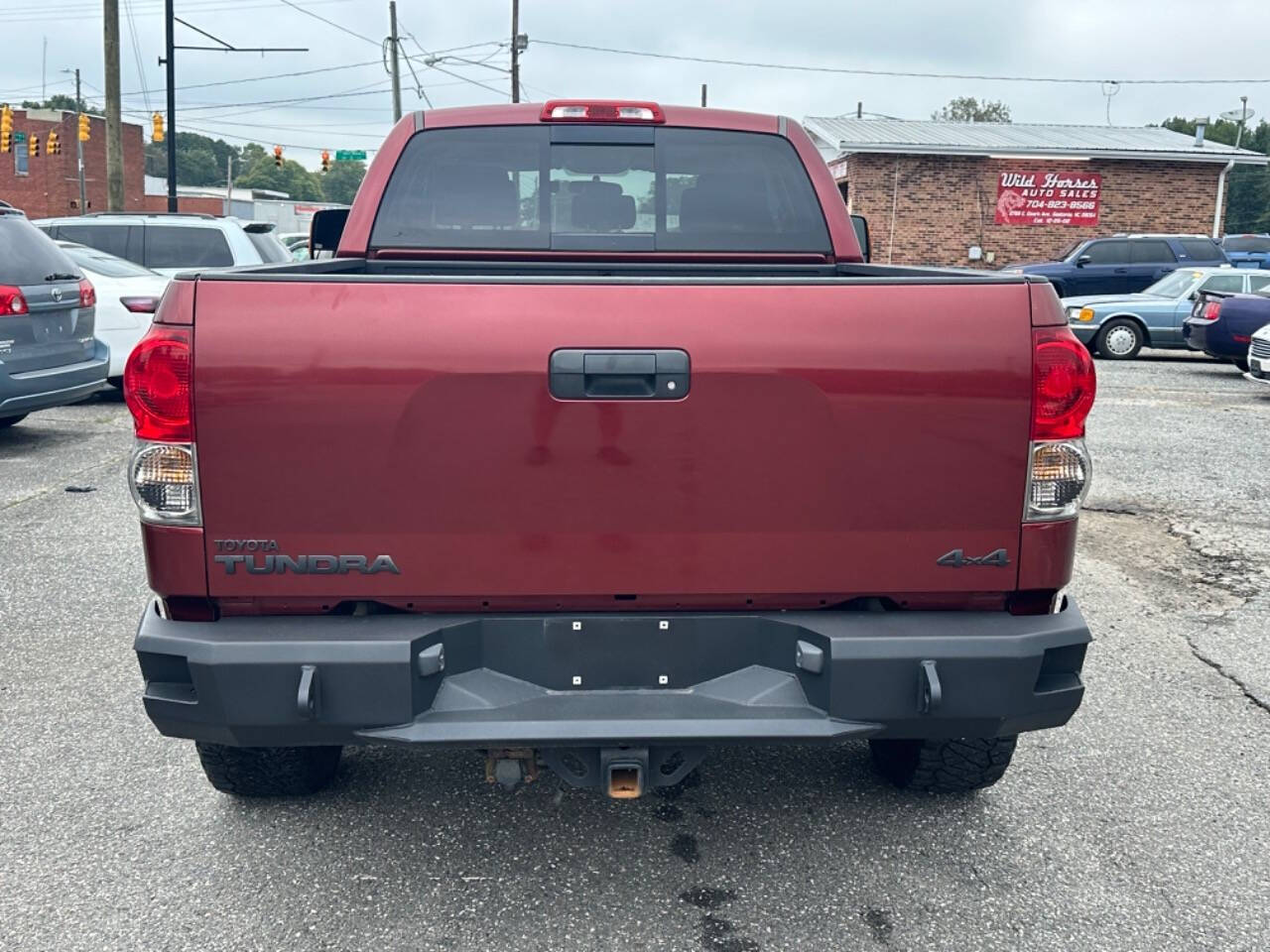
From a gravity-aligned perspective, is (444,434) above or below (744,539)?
above

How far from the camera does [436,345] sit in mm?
2648

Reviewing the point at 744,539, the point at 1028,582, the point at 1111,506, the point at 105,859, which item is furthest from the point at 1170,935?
the point at 1111,506

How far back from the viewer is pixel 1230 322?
1555 cm

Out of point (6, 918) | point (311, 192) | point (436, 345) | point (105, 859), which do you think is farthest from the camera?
point (311, 192)

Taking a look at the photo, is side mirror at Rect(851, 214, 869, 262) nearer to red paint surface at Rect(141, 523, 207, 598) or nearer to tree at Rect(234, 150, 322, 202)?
red paint surface at Rect(141, 523, 207, 598)

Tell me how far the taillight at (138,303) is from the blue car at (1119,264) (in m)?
15.9

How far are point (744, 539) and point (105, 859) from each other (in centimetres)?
199

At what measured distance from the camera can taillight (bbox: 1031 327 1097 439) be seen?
2.71m

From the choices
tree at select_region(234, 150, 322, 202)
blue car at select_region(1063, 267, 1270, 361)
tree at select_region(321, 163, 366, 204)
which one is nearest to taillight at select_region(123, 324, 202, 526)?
blue car at select_region(1063, 267, 1270, 361)

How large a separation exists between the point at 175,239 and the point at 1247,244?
27154 millimetres

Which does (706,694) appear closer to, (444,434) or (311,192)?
(444,434)

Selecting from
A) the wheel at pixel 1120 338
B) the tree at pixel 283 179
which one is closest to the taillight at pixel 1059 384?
the wheel at pixel 1120 338

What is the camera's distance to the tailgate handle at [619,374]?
2660mm

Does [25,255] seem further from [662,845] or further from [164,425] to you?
[662,845]
